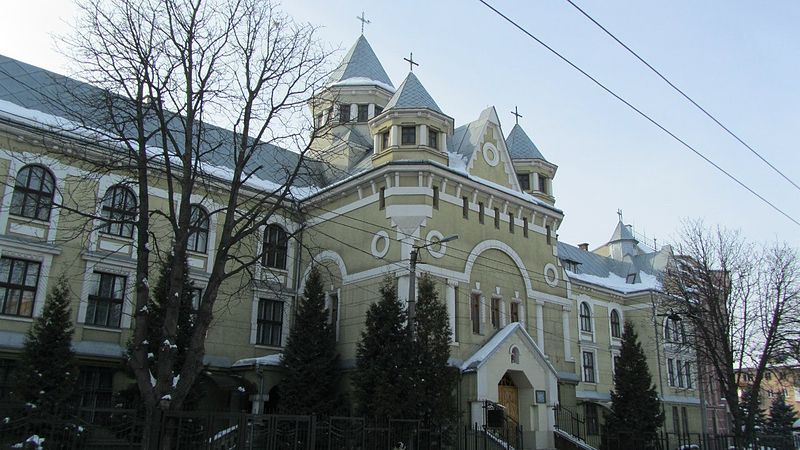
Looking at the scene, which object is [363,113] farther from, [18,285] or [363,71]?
[18,285]

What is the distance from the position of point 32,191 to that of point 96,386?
7453 millimetres

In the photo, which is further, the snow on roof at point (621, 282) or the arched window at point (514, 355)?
the snow on roof at point (621, 282)

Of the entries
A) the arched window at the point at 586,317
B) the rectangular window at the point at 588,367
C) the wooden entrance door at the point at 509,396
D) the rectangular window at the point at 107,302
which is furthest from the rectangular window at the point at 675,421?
the rectangular window at the point at 107,302

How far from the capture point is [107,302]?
25641mm

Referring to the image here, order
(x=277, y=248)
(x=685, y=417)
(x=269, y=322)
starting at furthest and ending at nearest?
1. (x=685, y=417)
2. (x=277, y=248)
3. (x=269, y=322)

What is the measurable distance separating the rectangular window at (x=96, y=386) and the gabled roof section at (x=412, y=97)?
15.6 m

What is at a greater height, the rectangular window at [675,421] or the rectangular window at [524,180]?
the rectangular window at [524,180]

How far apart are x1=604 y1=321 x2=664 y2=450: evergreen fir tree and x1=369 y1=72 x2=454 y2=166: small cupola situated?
1529 centimetres

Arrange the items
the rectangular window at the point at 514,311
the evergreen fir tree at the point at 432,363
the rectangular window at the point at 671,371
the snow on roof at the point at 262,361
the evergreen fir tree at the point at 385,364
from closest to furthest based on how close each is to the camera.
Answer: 1. the evergreen fir tree at the point at 385,364
2. the evergreen fir tree at the point at 432,363
3. the snow on roof at the point at 262,361
4. the rectangular window at the point at 514,311
5. the rectangular window at the point at 671,371

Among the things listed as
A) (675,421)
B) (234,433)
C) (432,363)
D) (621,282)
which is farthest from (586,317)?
(234,433)

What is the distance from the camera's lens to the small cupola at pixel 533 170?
115 feet

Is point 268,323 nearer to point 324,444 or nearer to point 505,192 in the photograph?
point 324,444

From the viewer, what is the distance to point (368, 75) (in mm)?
41094

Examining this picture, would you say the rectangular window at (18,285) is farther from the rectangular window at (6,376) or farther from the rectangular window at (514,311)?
the rectangular window at (514,311)
